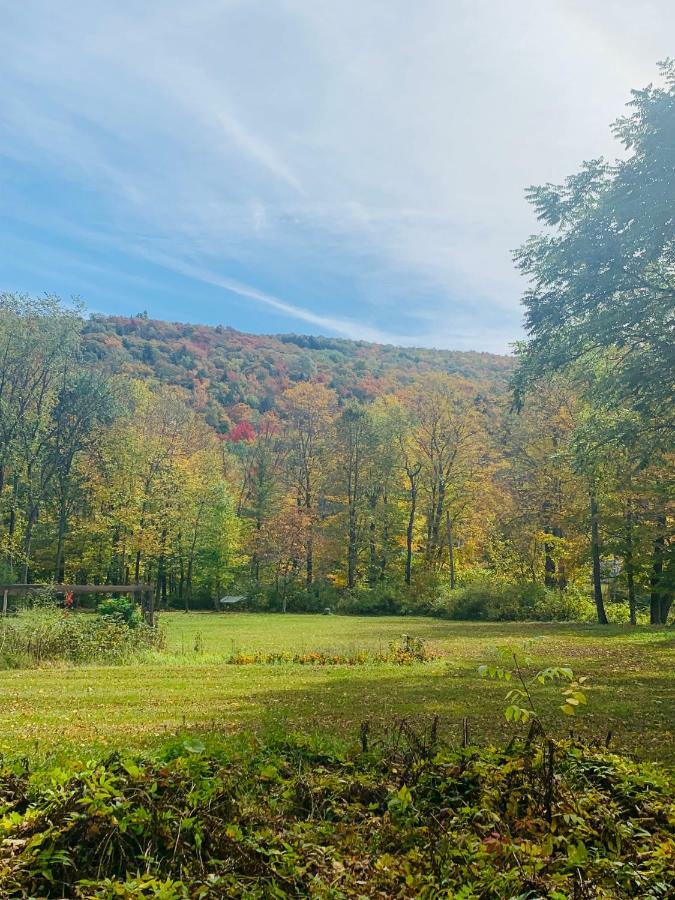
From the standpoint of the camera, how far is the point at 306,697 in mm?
9734

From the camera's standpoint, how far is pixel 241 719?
7914mm

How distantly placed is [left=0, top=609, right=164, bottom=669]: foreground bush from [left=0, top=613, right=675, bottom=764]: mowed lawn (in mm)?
706

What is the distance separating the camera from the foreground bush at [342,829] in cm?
257

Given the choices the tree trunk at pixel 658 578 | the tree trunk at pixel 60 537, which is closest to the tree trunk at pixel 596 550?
the tree trunk at pixel 658 578

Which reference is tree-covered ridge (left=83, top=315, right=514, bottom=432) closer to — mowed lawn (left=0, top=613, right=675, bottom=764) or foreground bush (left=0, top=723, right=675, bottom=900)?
mowed lawn (left=0, top=613, right=675, bottom=764)

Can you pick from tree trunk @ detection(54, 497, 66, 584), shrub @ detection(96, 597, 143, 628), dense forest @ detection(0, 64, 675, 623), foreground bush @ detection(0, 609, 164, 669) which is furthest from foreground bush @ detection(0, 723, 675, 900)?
tree trunk @ detection(54, 497, 66, 584)

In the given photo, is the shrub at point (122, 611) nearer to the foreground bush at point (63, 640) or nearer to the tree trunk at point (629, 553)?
the foreground bush at point (63, 640)

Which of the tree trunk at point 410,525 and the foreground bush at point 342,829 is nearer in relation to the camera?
the foreground bush at point 342,829

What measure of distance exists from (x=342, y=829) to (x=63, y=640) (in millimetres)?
12214

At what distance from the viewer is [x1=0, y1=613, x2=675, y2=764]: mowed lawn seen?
713 centimetres

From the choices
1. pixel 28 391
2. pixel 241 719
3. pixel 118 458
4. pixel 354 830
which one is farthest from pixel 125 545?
pixel 354 830

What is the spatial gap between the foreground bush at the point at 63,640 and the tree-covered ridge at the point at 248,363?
41577 mm

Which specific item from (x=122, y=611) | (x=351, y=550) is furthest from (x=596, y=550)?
(x=122, y=611)

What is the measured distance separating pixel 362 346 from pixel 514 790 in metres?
111
